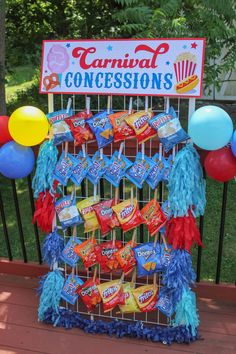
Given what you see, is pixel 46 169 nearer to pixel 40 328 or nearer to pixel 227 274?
pixel 40 328

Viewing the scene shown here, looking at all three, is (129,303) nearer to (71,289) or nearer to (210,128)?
(71,289)

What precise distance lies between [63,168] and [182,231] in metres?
0.74

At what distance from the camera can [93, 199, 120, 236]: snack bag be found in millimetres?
2438

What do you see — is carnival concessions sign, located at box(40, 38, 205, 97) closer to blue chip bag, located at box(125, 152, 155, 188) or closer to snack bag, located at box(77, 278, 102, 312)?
blue chip bag, located at box(125, 152, 155, 188)

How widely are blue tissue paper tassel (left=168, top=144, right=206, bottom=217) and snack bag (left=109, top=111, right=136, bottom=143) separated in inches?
11.1

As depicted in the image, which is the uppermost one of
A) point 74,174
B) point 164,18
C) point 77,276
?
point 164,18

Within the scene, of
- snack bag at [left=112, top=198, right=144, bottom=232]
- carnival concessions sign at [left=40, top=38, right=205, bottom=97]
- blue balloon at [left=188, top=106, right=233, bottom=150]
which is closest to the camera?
blue balloon at [left=188, top=106, right=233, bottom=150]

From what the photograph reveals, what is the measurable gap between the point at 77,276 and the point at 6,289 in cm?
65

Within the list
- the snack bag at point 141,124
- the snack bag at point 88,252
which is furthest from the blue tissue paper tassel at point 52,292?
the snack bag at point 141,124

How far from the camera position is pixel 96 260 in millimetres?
2539

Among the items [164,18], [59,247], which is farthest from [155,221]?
[164,18]

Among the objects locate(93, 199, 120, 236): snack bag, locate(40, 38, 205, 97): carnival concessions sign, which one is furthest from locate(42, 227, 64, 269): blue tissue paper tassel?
locate(40, 38, 205, 97): carnival concessions sign

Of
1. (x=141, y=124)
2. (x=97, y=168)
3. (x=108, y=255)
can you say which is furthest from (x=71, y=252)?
(x=141, y=124)

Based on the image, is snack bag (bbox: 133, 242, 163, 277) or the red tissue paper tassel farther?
snack bag (bbox: 133, 242, 163, 277)
